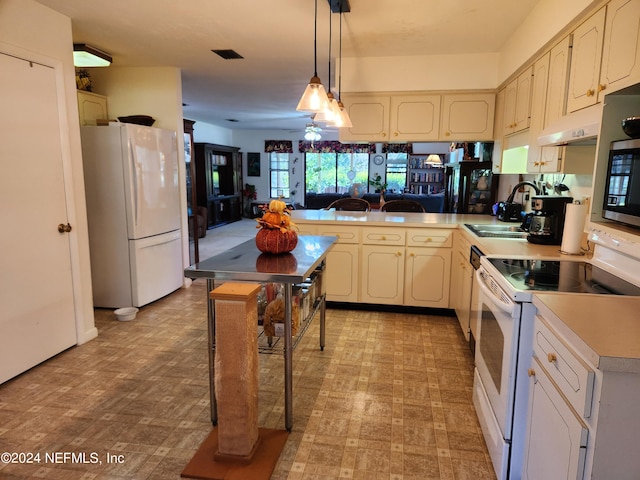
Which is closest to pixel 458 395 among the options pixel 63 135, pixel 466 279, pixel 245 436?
pixel 466 279

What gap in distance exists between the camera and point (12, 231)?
8.43 ft

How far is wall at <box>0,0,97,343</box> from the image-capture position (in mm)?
2580

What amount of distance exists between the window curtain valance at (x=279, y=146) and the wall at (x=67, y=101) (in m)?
8.69

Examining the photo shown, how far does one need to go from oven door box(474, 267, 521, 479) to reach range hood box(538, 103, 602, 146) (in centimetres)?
77

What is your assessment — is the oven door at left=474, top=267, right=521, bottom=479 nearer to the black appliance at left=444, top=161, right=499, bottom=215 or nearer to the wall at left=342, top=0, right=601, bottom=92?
the wall at left=342, top=0, right=601, bottom=92

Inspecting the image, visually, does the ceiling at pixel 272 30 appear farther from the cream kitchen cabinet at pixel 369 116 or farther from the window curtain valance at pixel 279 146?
the window curtain valance at pixel 279 146

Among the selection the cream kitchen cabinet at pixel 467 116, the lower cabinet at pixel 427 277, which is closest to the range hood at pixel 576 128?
the lower cabinet at pixel 427 277

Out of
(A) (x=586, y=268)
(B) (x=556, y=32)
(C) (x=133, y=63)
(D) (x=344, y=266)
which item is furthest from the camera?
(C) (x=133, y=63)

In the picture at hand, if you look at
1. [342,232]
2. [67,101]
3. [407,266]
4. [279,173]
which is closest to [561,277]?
[407,266]

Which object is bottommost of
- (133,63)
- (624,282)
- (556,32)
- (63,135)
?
(624,282)

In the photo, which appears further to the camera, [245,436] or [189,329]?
[189,329]

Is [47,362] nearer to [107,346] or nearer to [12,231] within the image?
[107,346]

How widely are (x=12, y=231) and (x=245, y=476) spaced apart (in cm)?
211

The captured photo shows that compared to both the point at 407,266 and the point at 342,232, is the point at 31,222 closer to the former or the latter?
the point at 342,232
